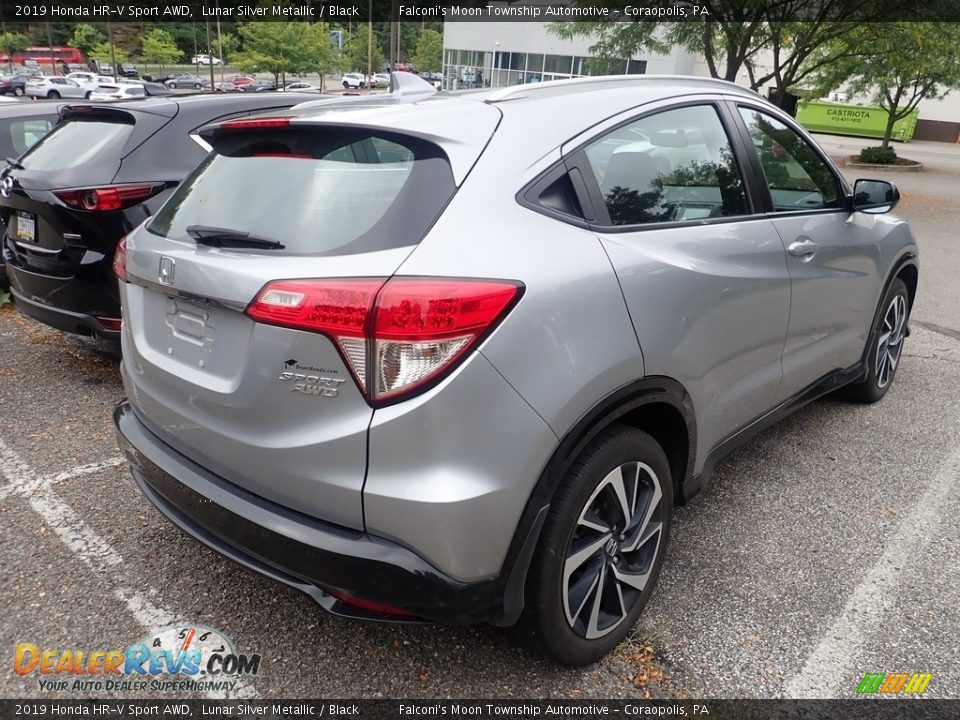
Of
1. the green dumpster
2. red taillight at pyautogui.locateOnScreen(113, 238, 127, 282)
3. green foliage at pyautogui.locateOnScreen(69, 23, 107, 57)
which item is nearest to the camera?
red taillight at pyautogui.locateOnScreen(113, 238, 127, 282)

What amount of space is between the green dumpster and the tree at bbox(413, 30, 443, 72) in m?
56.2

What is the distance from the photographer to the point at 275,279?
1.90m

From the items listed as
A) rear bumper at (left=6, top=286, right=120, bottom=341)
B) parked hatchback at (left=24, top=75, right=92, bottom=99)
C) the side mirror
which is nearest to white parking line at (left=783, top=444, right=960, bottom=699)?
the side mirror

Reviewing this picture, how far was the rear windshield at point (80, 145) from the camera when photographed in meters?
4.34

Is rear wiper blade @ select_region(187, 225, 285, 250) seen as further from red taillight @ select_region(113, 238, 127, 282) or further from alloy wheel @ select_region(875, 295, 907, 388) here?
alloy wheel @ select_region(875, 295, 907, 388)

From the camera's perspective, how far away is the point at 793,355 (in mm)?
3230

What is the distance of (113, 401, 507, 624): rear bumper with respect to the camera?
1.88 meters

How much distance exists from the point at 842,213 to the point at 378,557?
2898 millimetres

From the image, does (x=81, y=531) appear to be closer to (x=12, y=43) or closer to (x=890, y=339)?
(x=890, y=339)

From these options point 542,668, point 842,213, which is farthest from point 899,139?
point 542,668

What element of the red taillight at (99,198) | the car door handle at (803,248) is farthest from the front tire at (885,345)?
the red taillight at (99,198)

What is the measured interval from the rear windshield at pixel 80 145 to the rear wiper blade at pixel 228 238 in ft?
8.28
